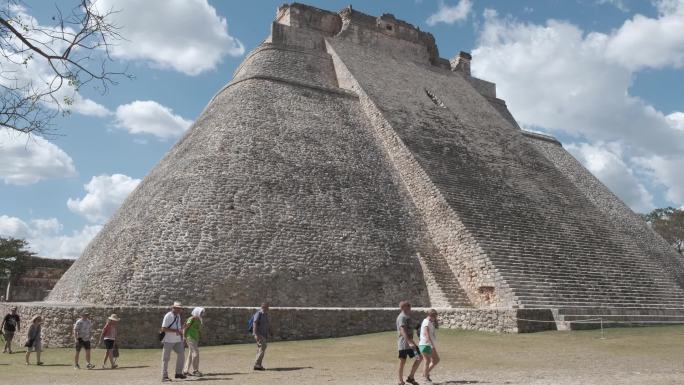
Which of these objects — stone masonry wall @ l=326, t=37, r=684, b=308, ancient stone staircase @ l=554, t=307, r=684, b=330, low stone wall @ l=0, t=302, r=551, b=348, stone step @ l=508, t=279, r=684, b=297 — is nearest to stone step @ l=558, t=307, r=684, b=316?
ancient stone staircase @ l=554, t=307, r=684, b=330

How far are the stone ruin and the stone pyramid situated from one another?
0.17 feet

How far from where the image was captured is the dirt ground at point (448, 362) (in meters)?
8.08

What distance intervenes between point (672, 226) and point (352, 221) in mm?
35273

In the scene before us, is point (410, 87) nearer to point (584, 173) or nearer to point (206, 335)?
point (584, 173)

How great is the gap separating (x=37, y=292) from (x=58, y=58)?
85.8 feet

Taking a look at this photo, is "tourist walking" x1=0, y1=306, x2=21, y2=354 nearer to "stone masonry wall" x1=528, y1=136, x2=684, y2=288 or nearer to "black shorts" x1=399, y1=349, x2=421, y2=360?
"black shorts" x1=399, y1=349, x2=421, y2=360

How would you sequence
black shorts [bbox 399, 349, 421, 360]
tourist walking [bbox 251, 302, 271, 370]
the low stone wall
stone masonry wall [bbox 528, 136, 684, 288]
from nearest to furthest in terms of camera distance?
black shorts [bbox 399, 349, 421, 360], tourist walking [bbox 251, 302, 271, 370], the low stone wall, stone masonry wall [bbox 528, 136, 684, 288]

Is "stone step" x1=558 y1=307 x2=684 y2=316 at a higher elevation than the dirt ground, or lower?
higher

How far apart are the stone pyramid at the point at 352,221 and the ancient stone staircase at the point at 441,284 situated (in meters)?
0.04

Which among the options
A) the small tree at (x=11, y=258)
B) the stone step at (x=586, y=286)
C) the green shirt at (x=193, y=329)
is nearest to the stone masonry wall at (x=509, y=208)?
the stone step at (x=586, y=286)

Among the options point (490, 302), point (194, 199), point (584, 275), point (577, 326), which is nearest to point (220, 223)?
point (194, 199)

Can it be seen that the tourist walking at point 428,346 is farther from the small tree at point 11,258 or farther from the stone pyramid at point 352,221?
the small tree at point 11,258

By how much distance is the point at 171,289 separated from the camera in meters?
13.7

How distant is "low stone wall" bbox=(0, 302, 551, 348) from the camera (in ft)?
40.0
